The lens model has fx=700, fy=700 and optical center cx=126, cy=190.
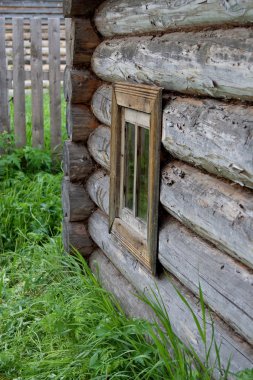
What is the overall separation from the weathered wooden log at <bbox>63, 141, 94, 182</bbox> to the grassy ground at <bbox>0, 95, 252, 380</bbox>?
596 millimetres

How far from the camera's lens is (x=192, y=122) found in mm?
2957

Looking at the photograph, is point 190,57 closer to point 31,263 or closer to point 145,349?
point 145,349

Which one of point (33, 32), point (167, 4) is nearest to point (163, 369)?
point (167, 4)

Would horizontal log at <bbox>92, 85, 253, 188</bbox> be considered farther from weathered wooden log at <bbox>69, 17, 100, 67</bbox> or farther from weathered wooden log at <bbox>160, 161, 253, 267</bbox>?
weathered wooden log at <bbox>69, 17, 100, 67</bbox>

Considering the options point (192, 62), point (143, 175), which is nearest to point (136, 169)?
point (143, 175)

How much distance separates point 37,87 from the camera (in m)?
7.72

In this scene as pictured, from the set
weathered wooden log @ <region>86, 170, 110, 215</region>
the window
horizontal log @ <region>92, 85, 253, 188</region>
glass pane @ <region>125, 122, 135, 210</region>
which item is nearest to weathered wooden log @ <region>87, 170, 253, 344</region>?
the window

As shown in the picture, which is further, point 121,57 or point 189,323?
point 121,57

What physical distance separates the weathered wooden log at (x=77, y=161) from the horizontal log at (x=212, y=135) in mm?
1695

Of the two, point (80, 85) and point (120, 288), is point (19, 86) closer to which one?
point (80, 85)

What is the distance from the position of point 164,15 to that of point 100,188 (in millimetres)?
1619

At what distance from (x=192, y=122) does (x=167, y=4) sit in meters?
0.63

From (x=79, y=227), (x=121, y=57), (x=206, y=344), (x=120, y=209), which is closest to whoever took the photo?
(x=206, y=344)

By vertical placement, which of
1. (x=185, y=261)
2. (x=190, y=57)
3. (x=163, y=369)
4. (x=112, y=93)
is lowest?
(x=163, y=369)
